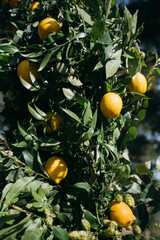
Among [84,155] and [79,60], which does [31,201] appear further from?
[79,60]

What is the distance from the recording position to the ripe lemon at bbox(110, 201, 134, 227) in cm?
48

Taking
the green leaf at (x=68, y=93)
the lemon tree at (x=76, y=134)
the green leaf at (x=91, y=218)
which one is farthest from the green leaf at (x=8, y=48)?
the green leaf at (x=91, y=218)

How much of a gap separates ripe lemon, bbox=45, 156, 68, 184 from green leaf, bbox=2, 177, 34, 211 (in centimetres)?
5

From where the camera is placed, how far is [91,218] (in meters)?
0.45

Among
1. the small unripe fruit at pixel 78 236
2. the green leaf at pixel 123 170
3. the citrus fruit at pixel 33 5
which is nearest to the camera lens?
the small unripe fruit at pixel 78 236

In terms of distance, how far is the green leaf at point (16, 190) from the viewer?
0.41 meters

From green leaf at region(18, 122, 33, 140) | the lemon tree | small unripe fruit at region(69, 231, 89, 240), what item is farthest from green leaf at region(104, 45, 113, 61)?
small unripe fruit at region(69, 231, 89, 240)

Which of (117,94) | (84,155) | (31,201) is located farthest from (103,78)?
(31,201)

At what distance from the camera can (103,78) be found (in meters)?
0.50

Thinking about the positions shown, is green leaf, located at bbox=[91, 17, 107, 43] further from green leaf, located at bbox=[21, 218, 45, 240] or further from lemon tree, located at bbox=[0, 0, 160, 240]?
green leaf, located at bbox=[21, 218, 45, 240]

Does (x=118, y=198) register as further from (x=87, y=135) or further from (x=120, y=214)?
(x=87, y=135)

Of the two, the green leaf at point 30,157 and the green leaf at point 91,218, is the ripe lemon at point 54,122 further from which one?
the green leaf at point 91,218

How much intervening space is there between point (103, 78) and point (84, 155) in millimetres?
164

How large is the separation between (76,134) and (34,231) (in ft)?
0.60
